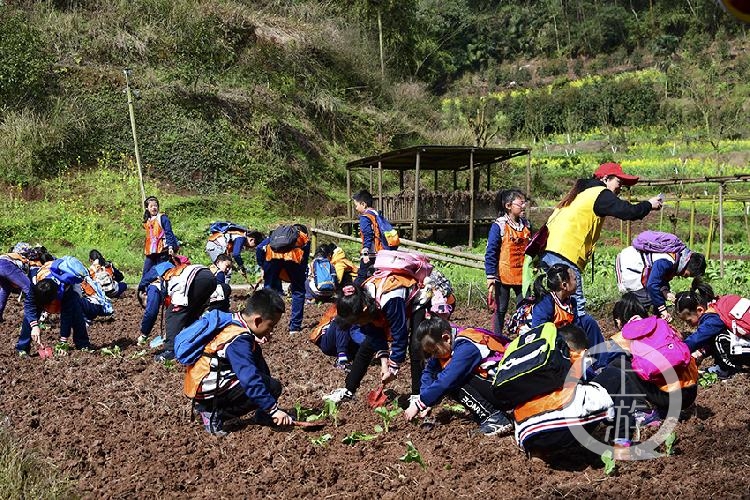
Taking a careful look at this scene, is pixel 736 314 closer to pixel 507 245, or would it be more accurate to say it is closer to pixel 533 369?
pixel 507 245

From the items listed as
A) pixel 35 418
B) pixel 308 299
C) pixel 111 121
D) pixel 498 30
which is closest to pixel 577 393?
pixel 35 418

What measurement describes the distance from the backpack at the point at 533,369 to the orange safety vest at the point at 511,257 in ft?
7.82

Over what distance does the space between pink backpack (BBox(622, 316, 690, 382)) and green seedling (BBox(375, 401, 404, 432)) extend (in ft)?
5.24

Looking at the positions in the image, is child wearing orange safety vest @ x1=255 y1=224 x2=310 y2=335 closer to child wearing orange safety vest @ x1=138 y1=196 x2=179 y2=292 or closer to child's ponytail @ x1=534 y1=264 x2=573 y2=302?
child wearing orange safety vest @ x1=138 y1=196 x2=179 y2=292

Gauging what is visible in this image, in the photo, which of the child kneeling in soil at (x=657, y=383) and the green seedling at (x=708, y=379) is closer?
the child kneeling in soil at (x=657, y=383)

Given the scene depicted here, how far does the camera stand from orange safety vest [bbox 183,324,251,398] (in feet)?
15.7

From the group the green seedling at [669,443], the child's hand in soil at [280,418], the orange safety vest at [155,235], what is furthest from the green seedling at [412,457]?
the orange safety vest at [155,235]

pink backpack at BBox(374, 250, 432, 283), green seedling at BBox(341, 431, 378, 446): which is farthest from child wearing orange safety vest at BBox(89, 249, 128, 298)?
green seedling at BBox(341, 431, 378, 446)

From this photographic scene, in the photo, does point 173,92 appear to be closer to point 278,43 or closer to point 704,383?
point 278,43

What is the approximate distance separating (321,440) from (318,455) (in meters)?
0.21

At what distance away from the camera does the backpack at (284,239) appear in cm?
837

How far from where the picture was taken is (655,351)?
4.71 metres

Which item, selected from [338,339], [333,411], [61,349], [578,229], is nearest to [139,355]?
[61,349]

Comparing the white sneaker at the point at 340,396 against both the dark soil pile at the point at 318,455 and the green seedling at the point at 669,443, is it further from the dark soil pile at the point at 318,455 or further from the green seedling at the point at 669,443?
the green seedling at the point at 669,443
